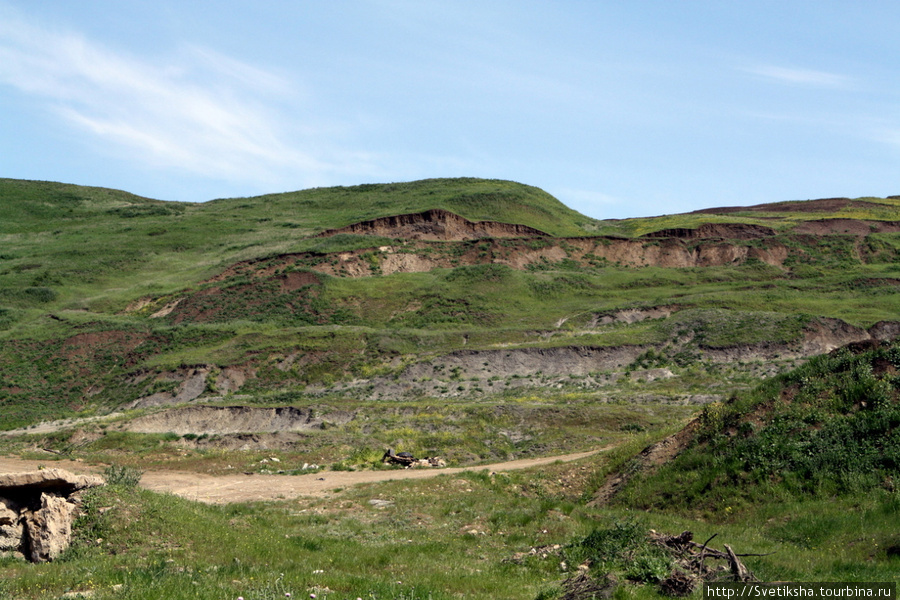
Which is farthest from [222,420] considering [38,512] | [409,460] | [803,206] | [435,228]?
[803,206]

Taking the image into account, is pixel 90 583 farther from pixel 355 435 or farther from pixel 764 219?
pixel 764 219

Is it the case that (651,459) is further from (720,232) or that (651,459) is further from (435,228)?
(720,232)

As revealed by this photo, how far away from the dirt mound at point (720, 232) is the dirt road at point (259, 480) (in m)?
74.9

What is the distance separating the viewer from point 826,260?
8606 cm

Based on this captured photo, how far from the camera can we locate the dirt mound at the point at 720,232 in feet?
319

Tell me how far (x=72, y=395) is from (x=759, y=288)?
196 feet

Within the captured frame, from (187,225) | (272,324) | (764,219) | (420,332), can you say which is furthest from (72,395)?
(764,219)

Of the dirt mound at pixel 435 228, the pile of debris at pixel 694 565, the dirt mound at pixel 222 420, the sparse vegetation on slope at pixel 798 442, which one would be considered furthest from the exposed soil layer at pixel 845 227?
the pile of debris at pixel 694 565

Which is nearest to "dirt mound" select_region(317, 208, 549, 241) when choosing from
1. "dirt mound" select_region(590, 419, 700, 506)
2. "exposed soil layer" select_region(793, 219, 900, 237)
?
"exposed soil layer" select_region(793, 219, 900, 237)

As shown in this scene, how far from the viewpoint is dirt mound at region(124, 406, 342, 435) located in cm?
4109

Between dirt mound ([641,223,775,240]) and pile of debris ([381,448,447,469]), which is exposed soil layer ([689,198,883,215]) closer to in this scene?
dirt mound ([641,223,775,240])

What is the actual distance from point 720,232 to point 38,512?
319ft

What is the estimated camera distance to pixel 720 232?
98688mm

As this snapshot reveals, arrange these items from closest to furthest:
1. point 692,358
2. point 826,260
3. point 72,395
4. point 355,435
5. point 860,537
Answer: point 860,537
point 355,435
point 692,358
point 72,395
point 826,260
